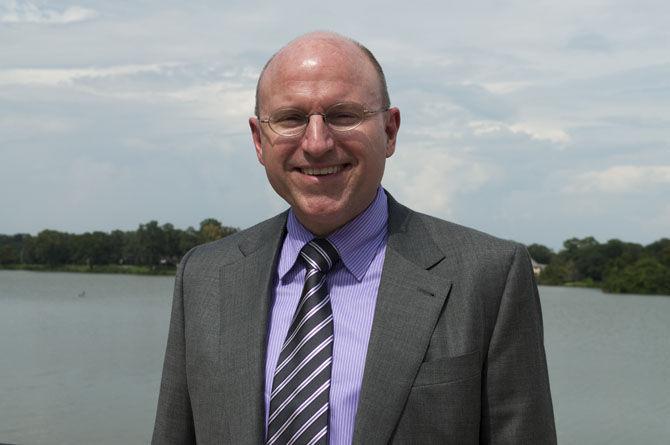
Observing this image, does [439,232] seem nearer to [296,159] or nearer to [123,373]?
[296,159]

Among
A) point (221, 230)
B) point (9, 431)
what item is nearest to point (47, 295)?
point (221, 230)

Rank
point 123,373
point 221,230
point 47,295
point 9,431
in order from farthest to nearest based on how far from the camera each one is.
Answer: point 221,230 → point 47,295 → point 123,373 → point 9,431

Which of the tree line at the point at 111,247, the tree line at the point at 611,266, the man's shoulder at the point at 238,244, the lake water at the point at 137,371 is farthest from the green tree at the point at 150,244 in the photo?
the man's shoulder at the point at 238,244

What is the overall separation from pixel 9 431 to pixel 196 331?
16.6 meters

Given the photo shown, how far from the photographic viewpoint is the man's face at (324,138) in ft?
7.18

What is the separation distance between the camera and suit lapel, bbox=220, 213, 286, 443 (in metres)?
2.27

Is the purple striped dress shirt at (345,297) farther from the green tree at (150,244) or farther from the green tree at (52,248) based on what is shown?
the green tree at (52,248)

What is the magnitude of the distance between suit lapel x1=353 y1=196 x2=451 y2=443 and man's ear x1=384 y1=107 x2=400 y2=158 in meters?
0.20

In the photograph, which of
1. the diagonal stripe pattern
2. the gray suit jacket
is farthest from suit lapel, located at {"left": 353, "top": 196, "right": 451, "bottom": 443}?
the diagonal stripe pattern

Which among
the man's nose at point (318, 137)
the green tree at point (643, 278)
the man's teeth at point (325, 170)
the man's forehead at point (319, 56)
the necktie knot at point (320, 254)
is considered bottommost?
the necktie knot at point (320, 254)

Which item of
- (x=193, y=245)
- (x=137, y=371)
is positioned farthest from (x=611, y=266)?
(x=137, y=371)

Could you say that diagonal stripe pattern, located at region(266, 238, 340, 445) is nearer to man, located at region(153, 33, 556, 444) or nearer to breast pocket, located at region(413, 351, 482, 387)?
man, located at region(153, 33, 556, 444)

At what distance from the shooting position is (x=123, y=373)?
82.4ft

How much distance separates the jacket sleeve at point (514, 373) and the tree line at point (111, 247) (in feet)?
205
